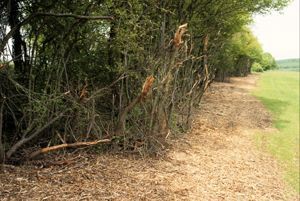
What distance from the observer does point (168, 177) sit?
838 cm

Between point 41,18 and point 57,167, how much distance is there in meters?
2.82

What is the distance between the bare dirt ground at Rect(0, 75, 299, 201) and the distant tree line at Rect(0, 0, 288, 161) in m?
0.50

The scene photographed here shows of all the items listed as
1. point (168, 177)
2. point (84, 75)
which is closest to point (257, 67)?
point (84, 75)

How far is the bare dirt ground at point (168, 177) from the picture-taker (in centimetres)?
680

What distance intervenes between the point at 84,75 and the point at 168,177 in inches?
118

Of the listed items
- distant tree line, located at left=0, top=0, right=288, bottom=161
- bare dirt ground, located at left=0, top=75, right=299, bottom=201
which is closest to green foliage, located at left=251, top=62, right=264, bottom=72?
bare dirt ground, located at left=0, top=75, right=299, bottom=201

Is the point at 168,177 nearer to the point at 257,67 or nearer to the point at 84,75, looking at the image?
the point at 84,75

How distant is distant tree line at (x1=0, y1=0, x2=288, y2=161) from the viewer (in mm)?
7512

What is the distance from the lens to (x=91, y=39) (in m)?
8.80

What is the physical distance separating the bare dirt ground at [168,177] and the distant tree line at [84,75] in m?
0.50

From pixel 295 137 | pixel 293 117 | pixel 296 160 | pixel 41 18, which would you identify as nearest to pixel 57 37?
pixel 41 18

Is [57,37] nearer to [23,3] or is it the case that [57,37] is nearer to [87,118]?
[23,3]

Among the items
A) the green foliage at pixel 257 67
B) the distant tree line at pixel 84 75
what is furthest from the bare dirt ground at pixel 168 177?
the green foliage at pixel 257 67

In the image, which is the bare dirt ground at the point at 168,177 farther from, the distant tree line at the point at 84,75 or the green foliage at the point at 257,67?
the green foliage at the point at 257,67
